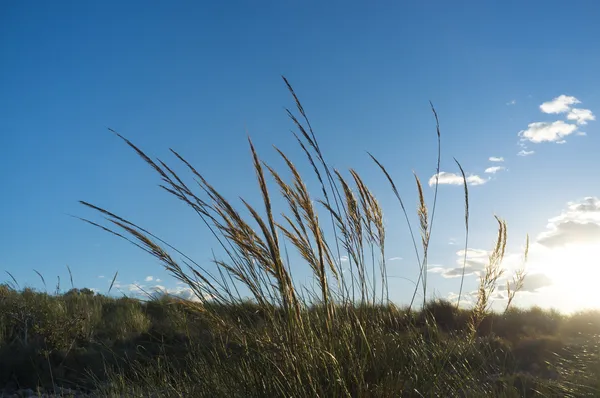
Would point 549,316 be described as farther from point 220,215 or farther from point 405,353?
point 220,215

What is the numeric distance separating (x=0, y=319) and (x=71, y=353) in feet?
5.52

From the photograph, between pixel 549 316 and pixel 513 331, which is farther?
pixel 549 316

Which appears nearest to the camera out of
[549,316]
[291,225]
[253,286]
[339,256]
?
[253,286]

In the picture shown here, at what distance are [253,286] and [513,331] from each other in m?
9.50

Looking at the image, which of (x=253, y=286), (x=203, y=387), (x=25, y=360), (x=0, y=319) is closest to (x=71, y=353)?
(x=25, y=360)

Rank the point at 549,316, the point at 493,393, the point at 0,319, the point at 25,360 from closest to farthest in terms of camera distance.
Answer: the point at 493,393 < the point at 25,360 < the point at 0,319 < the point at 549,316

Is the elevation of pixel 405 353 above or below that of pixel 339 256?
below

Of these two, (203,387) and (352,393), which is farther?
(203,387)

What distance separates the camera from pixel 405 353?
2.68 m

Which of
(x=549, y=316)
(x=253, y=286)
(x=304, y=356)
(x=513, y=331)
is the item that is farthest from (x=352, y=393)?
(x=549, y=316)

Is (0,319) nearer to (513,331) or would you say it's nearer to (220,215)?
(220,215)

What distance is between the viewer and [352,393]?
241cm

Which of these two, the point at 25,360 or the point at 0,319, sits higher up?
the point at 0,319

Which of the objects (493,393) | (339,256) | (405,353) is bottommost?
(493,393)
